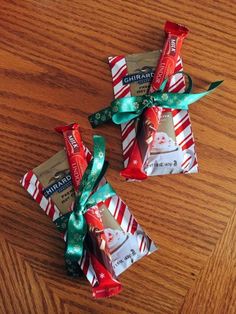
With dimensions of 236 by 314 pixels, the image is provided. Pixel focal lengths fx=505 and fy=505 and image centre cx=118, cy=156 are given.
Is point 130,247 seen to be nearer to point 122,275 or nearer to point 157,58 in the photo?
point 122,275

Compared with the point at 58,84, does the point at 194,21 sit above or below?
above

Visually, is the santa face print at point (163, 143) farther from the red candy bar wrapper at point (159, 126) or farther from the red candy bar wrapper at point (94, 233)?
the red candy bar wrapper at point (94, 233)

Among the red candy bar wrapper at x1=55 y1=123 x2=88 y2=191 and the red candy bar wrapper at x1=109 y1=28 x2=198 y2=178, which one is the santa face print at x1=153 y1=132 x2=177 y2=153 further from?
the red candy bar wrapper at x1=55 y1=123 x2=88 y2=191

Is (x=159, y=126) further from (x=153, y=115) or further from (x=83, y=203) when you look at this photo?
(x=83, y=203)

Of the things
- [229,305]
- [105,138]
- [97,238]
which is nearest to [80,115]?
[105,138]

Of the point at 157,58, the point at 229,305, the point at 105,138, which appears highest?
the point at 157,58

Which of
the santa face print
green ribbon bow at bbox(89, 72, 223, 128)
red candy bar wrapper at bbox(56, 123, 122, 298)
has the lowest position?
red candy bar wrapper at bbox(56, 123, 122, 298)

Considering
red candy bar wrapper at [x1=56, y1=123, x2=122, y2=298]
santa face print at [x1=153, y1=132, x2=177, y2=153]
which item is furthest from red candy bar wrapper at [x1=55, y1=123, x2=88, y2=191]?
santa face print at [x1=153, y1=132, x2=177, y2=153]

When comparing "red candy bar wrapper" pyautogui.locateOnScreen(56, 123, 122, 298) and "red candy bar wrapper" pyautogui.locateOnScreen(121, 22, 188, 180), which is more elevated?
"red candy bar wrapper" pyautogui.locateOnScreen(121, 22, 188, 180)
